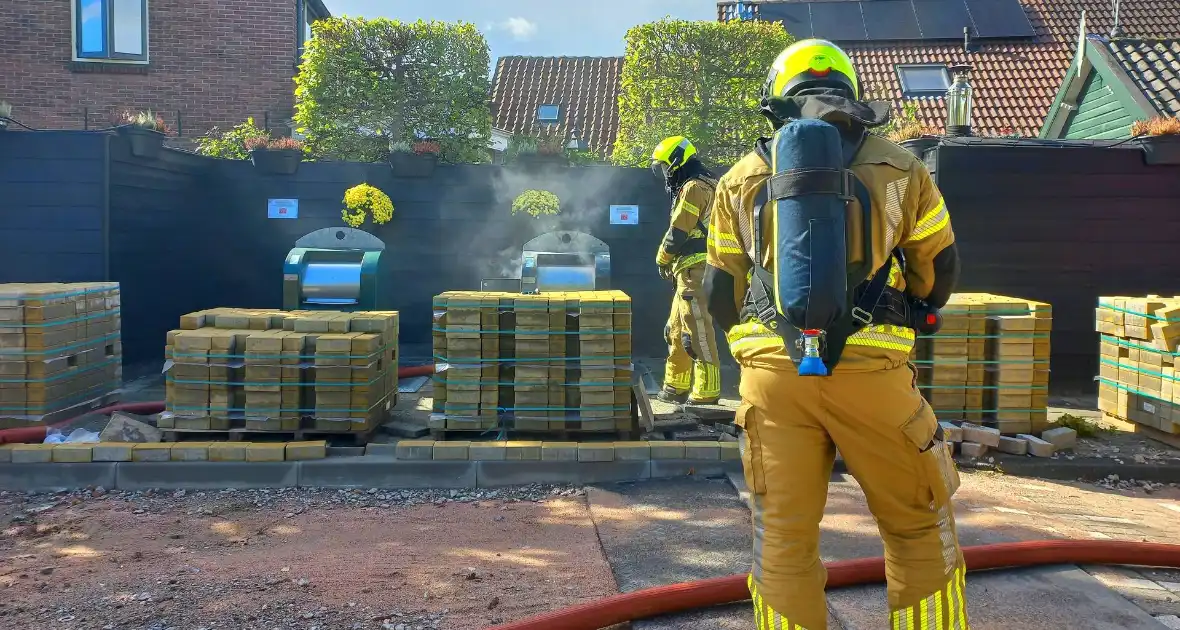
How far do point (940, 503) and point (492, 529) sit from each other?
8.55 feet

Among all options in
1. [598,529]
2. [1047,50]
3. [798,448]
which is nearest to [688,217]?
A: [598,529]

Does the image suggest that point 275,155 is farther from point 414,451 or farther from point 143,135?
point 414,451

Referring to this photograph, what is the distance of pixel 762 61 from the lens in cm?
1099

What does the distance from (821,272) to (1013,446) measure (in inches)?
164

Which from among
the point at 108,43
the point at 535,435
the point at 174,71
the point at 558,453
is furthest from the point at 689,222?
the point at 108,43

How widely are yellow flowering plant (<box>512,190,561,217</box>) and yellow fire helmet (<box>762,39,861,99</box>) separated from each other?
20.1 feet

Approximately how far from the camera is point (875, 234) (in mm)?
2531

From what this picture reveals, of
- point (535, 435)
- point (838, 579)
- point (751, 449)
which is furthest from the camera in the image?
point (535, 435)

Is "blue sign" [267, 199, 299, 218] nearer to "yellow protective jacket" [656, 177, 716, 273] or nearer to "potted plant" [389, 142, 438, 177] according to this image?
"potted plant" [389, 142, 438, 177]

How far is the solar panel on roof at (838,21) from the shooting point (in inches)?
713

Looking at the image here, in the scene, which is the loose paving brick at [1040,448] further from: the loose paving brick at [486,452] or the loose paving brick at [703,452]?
the loose paving brick at [486,452]

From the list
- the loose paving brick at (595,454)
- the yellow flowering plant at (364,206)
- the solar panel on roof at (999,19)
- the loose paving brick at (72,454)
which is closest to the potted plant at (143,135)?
the yellow flowering plant at (364,206)

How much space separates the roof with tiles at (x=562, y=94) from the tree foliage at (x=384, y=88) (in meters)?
7.97

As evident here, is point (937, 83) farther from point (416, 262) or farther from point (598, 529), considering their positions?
point (598, 529)
